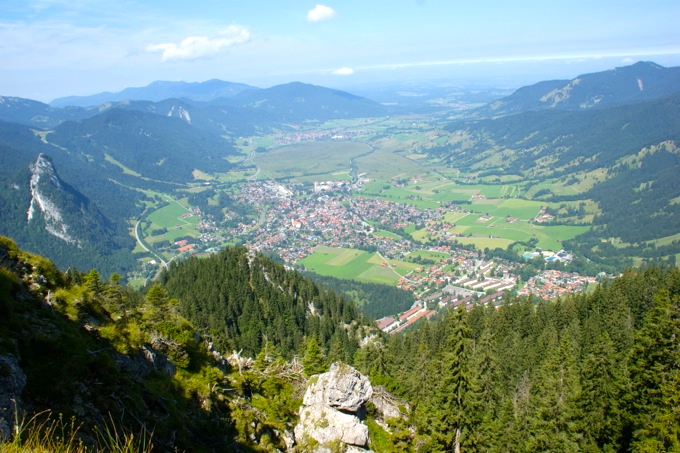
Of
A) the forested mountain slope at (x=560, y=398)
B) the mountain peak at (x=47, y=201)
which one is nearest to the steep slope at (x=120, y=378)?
the forested mountain slope at (x=560, y=398)

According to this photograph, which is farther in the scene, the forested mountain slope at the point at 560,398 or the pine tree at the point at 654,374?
the forested mountain slope at the point at 560,398

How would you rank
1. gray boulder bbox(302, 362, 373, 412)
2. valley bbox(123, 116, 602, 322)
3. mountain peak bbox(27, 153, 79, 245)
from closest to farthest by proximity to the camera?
gray boulder bbox(302, 362, 373, 412), valley bbox(123, 116, 602, 322), mountain peak bbox(27, 153, 79, 245)

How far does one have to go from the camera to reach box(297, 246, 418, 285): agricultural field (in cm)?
11729

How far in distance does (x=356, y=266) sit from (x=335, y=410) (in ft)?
355

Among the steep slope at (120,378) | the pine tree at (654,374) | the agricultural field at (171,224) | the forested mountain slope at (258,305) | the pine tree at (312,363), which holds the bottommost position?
the agricultural field at (171,224)

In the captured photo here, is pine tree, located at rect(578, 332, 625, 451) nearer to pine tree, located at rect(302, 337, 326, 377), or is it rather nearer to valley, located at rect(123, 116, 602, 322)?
pine tree, located at rect(302, 337, 326, 377)

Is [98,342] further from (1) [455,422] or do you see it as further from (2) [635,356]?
(2) [635,356]

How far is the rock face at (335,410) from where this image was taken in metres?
16.7

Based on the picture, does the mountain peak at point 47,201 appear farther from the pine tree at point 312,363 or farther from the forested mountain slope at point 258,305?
the pine tree at point 312,363

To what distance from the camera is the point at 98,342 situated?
37.0ft

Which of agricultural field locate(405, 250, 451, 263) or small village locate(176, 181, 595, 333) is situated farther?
agricultural field locate(405, 250, 451, 263)

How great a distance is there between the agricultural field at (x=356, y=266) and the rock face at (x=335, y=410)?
310 feet

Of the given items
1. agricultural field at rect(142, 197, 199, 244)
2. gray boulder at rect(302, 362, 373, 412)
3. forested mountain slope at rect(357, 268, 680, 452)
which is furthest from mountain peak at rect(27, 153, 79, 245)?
gray boulder at rect(302, 362, 373, 412)

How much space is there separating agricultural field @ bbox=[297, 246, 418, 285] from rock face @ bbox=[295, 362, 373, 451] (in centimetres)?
9459
